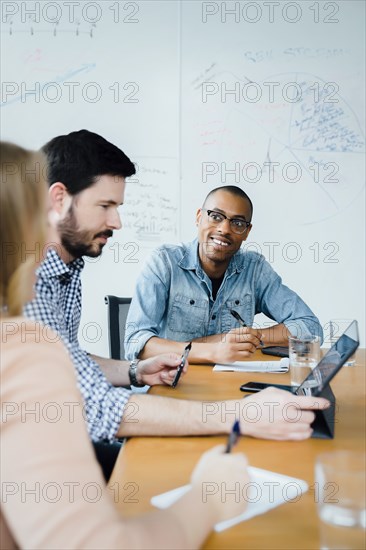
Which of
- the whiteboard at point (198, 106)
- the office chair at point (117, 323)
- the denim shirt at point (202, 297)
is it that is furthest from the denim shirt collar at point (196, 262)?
the whiteboard at point (198, 106)

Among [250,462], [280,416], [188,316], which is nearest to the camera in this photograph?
[250,462]

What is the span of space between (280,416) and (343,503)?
0.42m

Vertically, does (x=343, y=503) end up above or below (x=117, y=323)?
below

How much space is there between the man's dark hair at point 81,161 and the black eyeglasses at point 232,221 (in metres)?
0.88

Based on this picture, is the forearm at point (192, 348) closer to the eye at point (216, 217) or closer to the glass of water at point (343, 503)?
the eye at point (216, 217)

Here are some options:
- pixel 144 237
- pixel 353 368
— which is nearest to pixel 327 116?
pixel 144 237

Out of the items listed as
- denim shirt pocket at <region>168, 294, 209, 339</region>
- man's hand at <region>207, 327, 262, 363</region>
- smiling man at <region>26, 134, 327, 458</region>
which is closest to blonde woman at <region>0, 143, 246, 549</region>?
smiling man at <region>26, 134, 327, 458</region>

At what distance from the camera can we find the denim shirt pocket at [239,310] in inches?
94.8

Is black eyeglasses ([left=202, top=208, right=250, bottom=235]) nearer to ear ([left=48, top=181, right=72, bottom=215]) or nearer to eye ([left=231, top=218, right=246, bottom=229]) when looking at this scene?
eye ([left=231, top=218, right=246, bottom=229])

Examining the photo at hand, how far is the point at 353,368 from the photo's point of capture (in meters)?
1.87

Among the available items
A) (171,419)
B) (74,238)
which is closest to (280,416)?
(171,419)

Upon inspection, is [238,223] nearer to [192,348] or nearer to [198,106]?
[192,348]

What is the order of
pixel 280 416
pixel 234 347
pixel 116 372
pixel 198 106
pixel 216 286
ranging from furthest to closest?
pixel 198 106 < pixel 216 286 < pixel 234 347 < pixel 116 372 < pixel 280 416

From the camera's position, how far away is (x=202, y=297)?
2.38m
